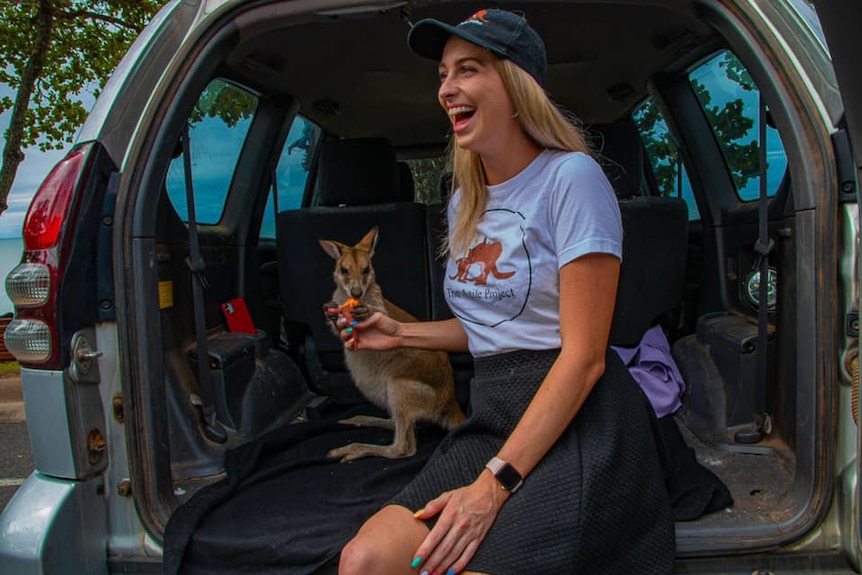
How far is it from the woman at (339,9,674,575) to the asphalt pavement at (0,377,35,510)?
12.2 feet

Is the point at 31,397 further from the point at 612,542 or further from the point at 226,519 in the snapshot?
the point at 612,542

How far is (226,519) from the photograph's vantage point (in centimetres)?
220

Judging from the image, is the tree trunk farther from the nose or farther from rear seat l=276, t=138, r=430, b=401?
the nose

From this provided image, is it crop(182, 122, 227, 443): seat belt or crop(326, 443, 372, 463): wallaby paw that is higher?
crop(182, 122, 227, 443): seat belt

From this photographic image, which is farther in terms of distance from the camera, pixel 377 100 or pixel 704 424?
pixel 377 100

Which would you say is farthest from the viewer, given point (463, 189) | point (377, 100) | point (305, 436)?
point (377, 100)

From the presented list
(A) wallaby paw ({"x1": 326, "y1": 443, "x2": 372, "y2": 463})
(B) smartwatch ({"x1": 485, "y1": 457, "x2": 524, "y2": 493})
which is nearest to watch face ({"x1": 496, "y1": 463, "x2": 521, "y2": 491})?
(B) smartwatch ({"x1": 485, "y1": 457, "x2": 524, "y2": 493})

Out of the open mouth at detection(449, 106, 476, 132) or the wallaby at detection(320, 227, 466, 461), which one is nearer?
the open mouth at detection(449, 106, 476, 132)

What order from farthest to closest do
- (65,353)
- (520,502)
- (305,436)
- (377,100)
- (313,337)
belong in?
1. (377,100)
2. (313,337)
3. (305,436)
4. (65,353)
5. (520,502)

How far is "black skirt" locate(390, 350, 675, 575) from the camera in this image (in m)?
1.62

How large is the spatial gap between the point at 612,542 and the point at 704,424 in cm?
151

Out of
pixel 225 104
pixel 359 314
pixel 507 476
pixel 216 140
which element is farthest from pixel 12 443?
pixel 507 476

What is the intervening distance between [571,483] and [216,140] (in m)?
3.03

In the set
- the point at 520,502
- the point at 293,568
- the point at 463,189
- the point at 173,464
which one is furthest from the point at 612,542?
the point at 173,464
